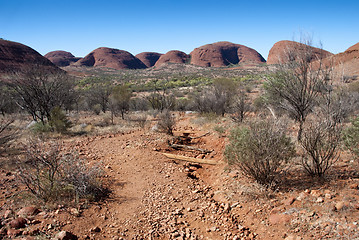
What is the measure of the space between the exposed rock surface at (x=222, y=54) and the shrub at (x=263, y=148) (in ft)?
298

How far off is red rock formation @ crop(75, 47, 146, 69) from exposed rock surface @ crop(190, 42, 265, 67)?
104 ft

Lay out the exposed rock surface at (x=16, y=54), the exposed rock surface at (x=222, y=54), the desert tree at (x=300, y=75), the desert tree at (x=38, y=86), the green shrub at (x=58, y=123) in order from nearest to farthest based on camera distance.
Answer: the desert tree at (x=300, y=75), the green shrub at (x=58, y=123), the desert tree at (x=38, y=86), the exposed rock surface at (x=16, y=54), the exposed rock surface at (x=222, y=54)

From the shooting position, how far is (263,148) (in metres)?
3.95

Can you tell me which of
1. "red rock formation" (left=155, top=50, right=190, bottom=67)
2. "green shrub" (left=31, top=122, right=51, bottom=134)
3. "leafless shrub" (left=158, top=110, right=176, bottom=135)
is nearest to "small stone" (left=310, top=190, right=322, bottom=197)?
"leafless shrub" (left=158, top=110, right=176, bottom=135)

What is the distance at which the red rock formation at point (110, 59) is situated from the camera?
99.8 meters

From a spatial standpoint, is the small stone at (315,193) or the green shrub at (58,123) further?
the green shrub at (58,123)

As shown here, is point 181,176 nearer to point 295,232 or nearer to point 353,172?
point 295,232

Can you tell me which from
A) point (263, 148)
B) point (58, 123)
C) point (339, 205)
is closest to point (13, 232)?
point (263, 148)

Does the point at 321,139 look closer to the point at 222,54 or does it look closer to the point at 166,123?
the point at 166,123

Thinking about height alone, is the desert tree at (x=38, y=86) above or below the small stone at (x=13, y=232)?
above

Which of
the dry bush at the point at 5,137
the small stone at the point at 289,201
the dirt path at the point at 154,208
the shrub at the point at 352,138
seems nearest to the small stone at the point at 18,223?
the dirt path at the point at 154,208

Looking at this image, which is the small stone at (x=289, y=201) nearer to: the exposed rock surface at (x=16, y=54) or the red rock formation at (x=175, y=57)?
the exposed rock surface at (x=16, y=54)

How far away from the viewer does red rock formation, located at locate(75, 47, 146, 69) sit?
99.8 meters

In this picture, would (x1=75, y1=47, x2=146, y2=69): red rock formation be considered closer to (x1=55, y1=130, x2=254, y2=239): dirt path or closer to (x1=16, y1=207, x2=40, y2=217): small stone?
(x1=55, y1=130, x2=254, y2=239): dirt path
